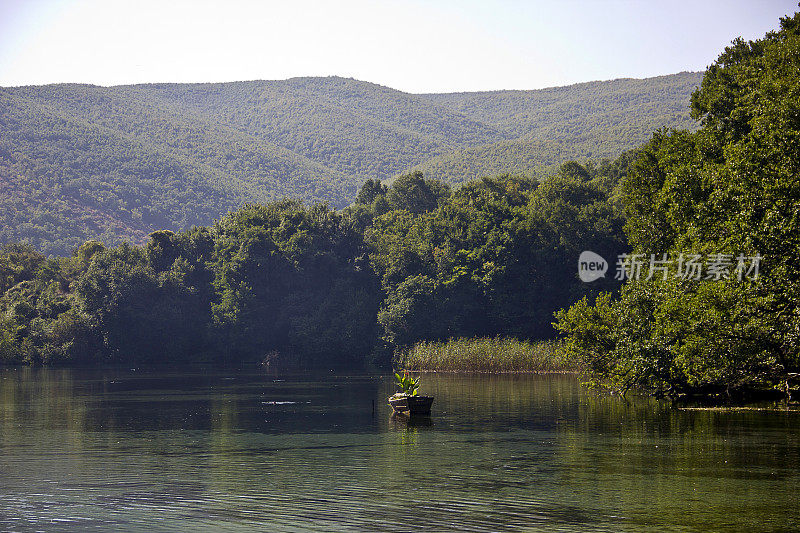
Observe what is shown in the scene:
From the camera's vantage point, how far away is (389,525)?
81.6ft

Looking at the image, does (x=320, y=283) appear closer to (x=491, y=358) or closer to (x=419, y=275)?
(x=419, y=275)

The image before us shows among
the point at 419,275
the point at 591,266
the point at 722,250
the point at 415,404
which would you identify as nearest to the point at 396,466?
the point at 415,404

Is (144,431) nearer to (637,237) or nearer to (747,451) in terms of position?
(747,451)

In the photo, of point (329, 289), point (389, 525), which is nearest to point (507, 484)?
point (389, 525)

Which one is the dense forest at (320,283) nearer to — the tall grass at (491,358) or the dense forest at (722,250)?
the tall grass at (491,358)

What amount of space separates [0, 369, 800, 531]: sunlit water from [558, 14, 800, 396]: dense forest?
115 inches

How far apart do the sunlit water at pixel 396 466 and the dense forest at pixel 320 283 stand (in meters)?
48.6

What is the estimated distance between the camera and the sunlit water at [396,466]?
84.7 ft

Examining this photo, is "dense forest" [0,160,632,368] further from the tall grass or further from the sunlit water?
the sunlit water

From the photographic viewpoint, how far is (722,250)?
48750mm

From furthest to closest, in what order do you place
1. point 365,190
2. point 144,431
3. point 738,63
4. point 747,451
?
point 365,190 < point 738,63 < point 144,431 < point 747,451

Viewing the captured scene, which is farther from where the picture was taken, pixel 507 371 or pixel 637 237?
pixel 507 371

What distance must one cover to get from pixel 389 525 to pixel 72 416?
34.1 m

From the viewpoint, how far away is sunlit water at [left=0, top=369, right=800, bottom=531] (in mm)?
25812
